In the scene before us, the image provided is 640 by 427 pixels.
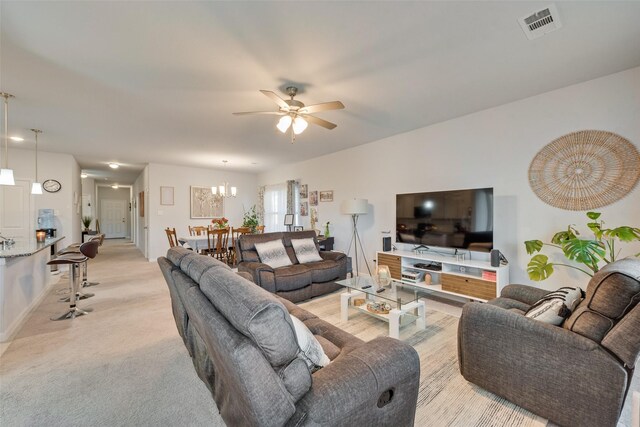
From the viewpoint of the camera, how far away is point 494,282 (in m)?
2.92

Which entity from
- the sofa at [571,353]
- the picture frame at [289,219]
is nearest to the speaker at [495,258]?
the sofa at [571,353]

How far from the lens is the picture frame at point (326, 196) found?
18.6ft

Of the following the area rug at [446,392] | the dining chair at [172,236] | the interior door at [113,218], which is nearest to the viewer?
the area rug at [446,392]

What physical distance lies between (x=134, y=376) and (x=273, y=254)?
1978 mm

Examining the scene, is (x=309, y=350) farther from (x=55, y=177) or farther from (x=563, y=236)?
(x=55, y=177)

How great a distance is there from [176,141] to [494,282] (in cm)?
530

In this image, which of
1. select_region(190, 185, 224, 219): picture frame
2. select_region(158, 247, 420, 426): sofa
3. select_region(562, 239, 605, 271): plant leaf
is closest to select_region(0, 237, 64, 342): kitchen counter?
select_region(158, 247, 420, 426): sofa

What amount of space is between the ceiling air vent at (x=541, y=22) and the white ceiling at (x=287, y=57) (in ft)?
0.15

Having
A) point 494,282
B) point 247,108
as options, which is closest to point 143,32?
point 247,108

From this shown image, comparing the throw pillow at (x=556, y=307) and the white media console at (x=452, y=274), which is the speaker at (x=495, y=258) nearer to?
the white media console at (x=452, y=274)

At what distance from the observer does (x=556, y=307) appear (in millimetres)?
1621

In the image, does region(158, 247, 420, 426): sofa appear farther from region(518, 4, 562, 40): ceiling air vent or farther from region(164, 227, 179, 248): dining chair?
region(164, 227, 179, 248): dining chair

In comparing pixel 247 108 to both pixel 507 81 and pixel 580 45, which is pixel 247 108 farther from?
pixel 580 45

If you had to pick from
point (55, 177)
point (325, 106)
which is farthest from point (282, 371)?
point (55, 177)
